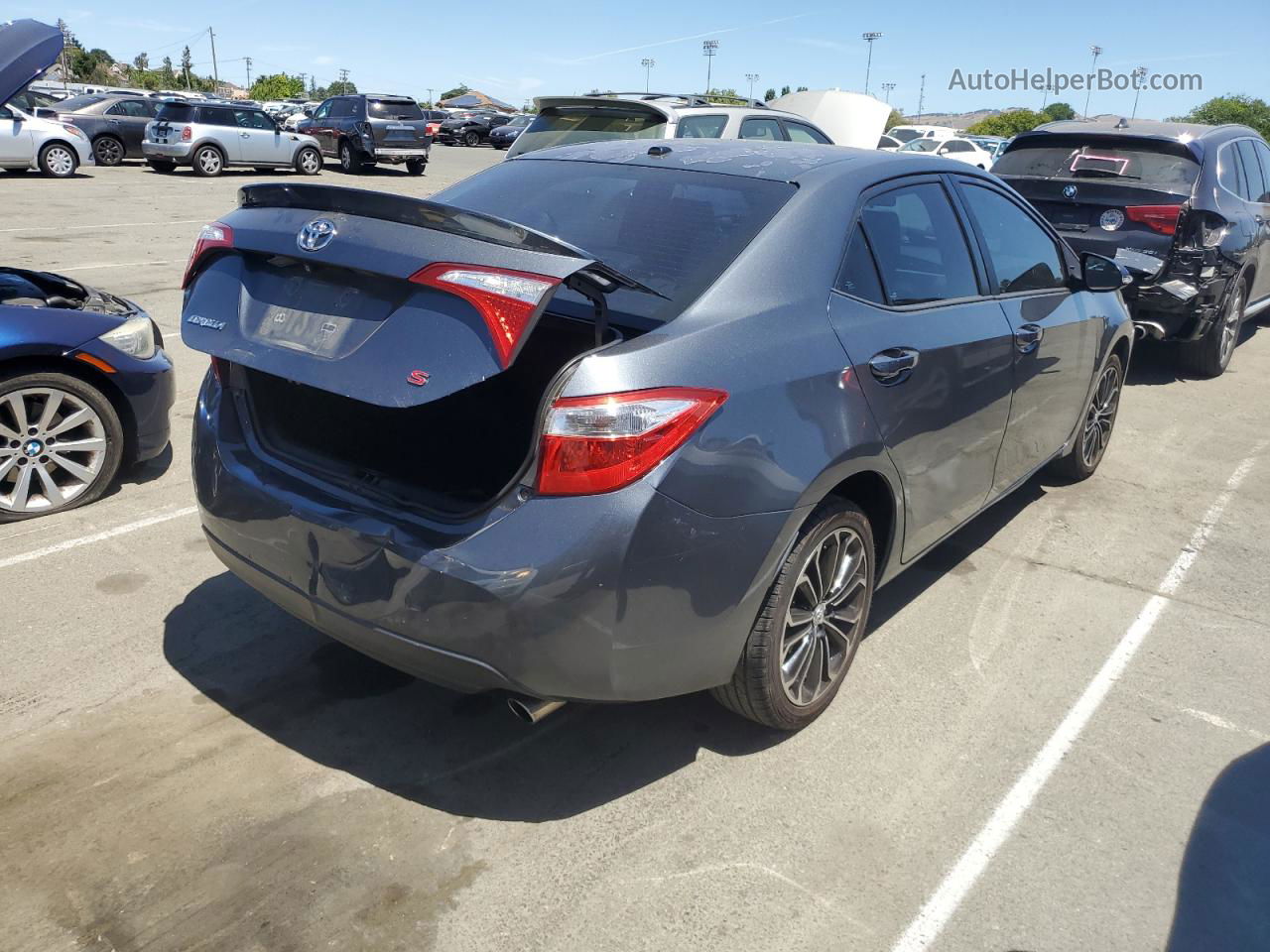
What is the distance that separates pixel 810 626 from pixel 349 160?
25244 mm

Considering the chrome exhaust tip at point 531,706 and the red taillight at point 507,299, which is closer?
the red taillight at point 507,299

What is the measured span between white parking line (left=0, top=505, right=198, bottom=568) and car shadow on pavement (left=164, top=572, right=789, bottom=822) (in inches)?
38.7

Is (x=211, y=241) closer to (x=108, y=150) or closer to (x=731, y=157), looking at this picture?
(x=731, y=157)

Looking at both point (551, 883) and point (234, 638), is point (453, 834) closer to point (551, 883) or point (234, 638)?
point (551, 883)

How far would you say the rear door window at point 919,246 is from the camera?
3463 mm

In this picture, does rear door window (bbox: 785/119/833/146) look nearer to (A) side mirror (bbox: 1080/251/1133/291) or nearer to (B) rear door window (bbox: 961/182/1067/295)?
(A) side mirror (bbox: 1080/251/1133/291)

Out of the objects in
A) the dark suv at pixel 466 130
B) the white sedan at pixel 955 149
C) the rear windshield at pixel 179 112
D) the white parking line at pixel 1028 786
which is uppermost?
the dark suv at pixel 466 130

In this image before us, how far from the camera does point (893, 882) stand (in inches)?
107

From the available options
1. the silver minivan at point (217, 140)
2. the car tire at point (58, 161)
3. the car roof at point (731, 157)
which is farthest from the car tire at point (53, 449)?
the silver minivan at point (217, 140)

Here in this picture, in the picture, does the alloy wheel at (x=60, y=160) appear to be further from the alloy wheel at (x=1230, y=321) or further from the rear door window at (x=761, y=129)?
the alloy wheel at (x=1230, y=321)

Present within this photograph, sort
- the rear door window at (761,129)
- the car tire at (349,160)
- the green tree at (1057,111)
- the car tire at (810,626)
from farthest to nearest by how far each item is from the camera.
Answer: the green tree at (1057,111), the car tire at (349,160), the rear door window at (761,129), the car tire at (810,626)

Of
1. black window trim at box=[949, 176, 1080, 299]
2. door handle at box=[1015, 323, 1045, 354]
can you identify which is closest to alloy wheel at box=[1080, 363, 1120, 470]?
black window trim at box=[949, 176, 1080, 299]

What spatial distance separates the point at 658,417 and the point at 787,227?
926 mm

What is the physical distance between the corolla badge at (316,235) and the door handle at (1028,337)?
2.65 metres
